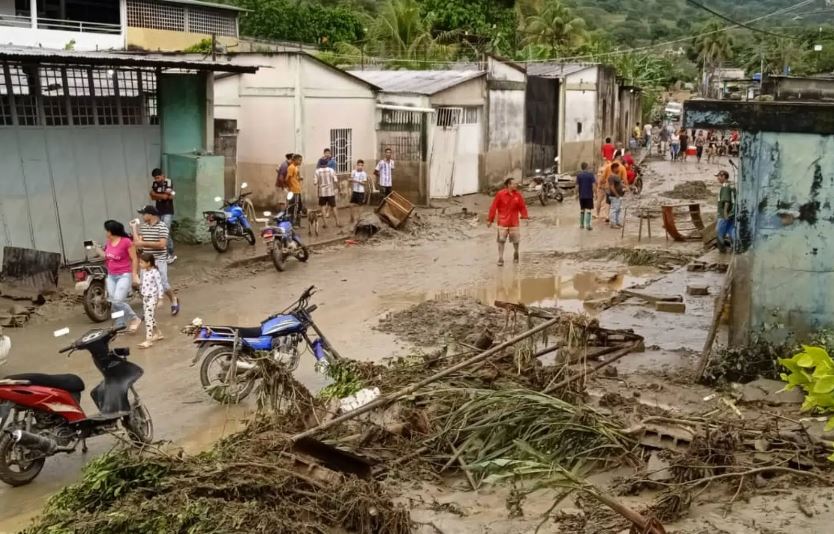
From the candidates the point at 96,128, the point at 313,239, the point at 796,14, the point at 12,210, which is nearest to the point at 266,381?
the point at 12,210

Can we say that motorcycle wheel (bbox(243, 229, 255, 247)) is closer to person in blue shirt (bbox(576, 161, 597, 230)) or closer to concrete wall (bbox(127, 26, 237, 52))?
person in blue shirt (bbox(576, 161, 597, 230))

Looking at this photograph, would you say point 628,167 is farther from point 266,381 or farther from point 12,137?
point 266,381

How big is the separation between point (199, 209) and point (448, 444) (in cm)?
1054

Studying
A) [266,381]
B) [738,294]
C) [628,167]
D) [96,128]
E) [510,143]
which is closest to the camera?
[266,381]

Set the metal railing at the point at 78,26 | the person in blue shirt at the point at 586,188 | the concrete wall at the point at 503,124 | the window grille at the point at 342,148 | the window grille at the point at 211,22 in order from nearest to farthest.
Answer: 1. the person in blue shirt at the point at 586,188
2. the window grille at the point at 342,148
3. the concrete wall at the point at 503,124
4. the metal railing at the point at 78,26
5. the window grille at the point at 211,22

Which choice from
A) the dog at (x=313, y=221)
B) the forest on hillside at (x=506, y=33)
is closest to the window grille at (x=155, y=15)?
the forest on hillside at (x=506, y=33)

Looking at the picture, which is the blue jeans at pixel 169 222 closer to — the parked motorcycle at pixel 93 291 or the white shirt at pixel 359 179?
the parked motorcycle at pixel 93 291

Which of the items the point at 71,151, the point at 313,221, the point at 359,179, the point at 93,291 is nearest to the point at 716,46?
the point at 359,179

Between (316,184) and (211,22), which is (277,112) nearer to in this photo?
(316,184)

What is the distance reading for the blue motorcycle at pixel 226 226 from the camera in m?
15.8

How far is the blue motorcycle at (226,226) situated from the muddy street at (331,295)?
1.02 feet

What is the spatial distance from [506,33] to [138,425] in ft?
120

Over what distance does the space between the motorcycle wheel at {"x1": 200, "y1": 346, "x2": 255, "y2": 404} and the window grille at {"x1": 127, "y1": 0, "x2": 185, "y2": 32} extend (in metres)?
34.3

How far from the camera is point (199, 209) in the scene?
16.3m
